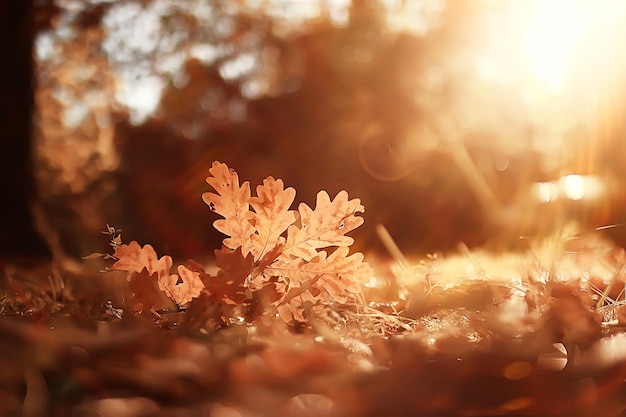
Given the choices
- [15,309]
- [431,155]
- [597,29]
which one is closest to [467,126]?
[431,155]

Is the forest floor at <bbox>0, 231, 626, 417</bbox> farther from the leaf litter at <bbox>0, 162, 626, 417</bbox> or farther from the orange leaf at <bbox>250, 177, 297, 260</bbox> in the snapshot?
the orange leaf at <bbox>250, 177, 297, 260</bbox>

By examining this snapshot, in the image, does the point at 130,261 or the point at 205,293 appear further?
the point at 130,261

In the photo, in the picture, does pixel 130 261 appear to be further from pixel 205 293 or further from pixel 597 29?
pixel 597 29

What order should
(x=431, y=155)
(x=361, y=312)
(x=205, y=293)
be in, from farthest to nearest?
(x=431, y=155) → (x=361, y=312) → (x=205, y=293)

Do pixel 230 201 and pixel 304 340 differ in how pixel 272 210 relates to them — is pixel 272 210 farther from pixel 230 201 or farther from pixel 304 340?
pixel 304 340

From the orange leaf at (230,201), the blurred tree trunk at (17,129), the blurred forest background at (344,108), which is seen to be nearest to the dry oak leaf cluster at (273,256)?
the orange leaf at (230,201)

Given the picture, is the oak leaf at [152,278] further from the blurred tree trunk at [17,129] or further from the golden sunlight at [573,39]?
the golden sunlight at [573,39]

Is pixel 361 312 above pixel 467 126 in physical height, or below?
below
